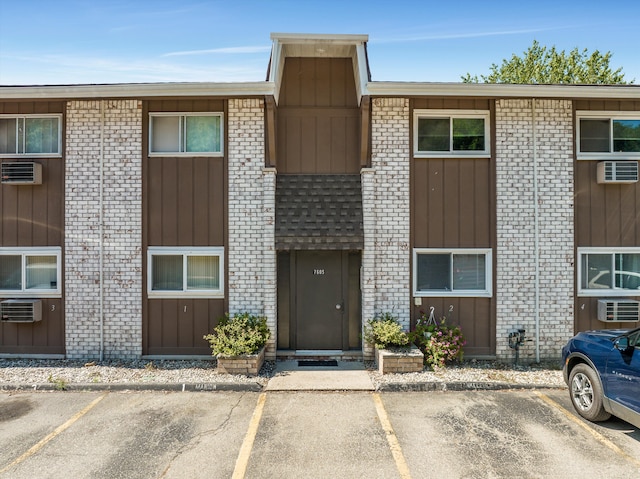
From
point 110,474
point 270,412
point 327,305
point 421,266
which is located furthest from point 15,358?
point 421,266

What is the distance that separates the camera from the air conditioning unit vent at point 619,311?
7641 millimetres

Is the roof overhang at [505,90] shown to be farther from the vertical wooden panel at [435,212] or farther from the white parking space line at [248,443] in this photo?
the white parking space line at [248,443]

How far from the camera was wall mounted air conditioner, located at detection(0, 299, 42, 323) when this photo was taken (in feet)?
25.3

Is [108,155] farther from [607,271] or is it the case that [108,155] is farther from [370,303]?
[607,271]

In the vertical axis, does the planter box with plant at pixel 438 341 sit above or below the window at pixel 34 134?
below

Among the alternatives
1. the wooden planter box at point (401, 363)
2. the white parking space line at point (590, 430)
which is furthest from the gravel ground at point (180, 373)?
the white parking space line at point (590, 430)

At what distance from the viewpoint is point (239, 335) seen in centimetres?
714

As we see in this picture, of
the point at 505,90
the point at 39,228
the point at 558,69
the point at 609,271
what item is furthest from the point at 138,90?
the point at 558,69

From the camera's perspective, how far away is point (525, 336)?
7816 millimetres

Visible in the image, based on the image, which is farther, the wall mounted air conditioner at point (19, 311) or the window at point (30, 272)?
the window at point (30, 272)

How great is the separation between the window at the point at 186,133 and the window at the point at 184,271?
6.95ft

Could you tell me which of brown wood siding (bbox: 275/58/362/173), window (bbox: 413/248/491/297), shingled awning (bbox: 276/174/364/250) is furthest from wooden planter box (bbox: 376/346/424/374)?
brown wood siding (bbox: 275/58/362/173)

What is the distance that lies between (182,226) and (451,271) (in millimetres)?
5677

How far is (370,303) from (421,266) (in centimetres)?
135
